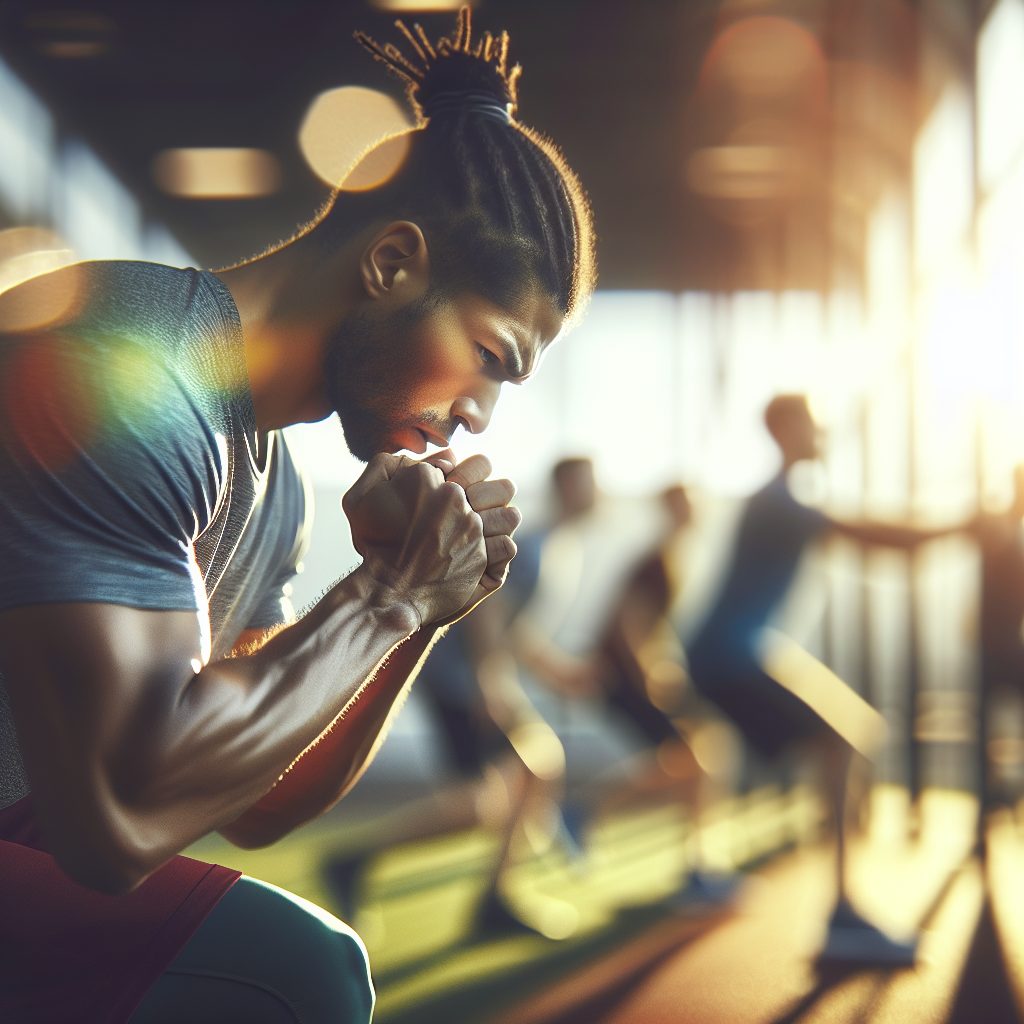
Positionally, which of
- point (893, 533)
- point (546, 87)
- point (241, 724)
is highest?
point (546, 87)

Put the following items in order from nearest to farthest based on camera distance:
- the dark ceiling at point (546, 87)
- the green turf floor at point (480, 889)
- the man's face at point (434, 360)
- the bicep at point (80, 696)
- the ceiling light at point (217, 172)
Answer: the bicep at point (80, 696) < the man's face at point (434, 360) < the green turf floor at point (480, 889) < the dark ceiling at point (546, 87) < the ceiling light at point (217, 172)

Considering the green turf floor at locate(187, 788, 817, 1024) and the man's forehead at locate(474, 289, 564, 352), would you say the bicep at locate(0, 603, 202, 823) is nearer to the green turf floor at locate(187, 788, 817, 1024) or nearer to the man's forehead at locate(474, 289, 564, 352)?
the man's forehead at locate(474, 289, 564, 352)

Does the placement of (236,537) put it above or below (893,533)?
above

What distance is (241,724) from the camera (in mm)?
747

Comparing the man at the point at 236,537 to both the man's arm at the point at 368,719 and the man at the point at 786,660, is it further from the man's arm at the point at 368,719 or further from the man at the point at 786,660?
the man at the point at 786,660

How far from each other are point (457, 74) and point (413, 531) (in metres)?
0.58

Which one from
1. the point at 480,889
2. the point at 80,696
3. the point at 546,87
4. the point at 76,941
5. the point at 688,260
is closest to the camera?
the point at 80,696

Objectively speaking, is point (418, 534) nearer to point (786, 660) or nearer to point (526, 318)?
point (526, 318)

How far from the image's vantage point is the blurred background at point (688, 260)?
3.72 metres

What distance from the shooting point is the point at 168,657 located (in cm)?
74

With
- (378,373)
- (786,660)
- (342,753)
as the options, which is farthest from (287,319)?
(786,660)

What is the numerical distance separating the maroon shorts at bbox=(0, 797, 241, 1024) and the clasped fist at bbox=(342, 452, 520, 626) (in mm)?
337

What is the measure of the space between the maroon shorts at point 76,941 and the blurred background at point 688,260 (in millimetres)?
1674

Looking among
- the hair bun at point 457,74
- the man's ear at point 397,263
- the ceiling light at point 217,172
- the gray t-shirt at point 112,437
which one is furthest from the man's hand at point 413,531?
the ceiling light at point 217,172
